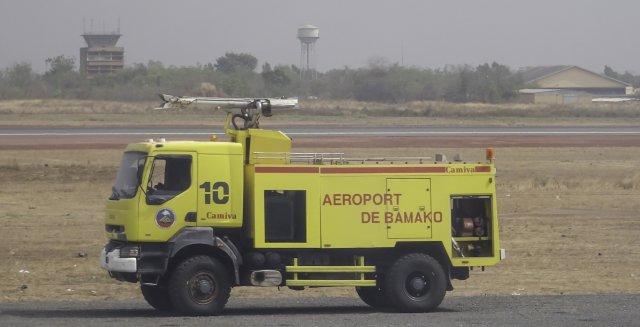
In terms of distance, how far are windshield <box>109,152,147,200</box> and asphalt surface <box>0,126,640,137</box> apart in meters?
38.5

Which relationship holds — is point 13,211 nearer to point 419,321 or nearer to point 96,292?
point 96,292

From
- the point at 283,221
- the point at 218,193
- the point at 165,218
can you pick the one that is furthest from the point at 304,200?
the point at 165,218

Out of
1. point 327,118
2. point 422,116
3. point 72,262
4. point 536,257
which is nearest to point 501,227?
point 536,257

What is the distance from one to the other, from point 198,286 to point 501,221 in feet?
48.4

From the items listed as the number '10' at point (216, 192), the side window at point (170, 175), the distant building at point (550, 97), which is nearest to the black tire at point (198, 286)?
the number '10' at point (216, 192)

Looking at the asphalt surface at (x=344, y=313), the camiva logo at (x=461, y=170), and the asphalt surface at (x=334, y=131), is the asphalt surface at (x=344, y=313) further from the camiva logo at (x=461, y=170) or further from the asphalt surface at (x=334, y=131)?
the asphalt surface at (x=334, y=131)

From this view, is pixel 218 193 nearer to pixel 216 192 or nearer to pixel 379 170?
pixel 216 192

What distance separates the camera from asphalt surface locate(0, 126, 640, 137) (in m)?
55.8

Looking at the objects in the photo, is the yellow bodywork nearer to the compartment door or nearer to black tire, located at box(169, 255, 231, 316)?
the compartment door

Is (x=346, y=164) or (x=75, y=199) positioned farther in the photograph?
(x=75, y=199)

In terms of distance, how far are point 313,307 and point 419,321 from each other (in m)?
2.64

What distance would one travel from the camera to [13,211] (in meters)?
29.0

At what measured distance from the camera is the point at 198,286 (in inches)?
570

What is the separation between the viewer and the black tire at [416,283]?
49.4 ft
